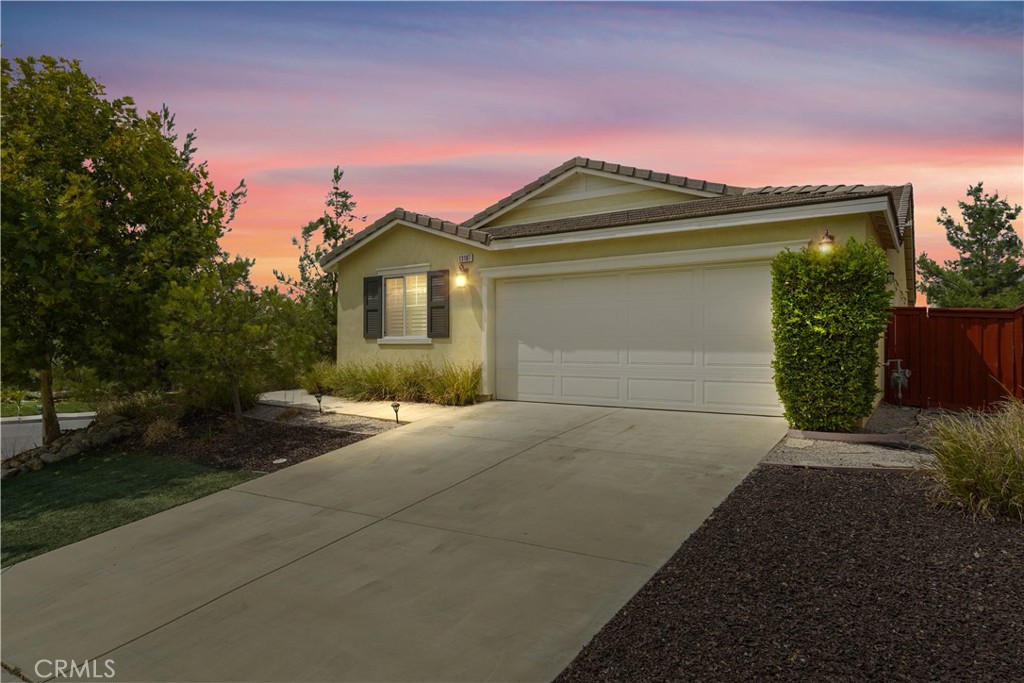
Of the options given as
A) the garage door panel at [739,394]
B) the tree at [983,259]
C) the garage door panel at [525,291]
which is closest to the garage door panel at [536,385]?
the garage door panel at [525,291]

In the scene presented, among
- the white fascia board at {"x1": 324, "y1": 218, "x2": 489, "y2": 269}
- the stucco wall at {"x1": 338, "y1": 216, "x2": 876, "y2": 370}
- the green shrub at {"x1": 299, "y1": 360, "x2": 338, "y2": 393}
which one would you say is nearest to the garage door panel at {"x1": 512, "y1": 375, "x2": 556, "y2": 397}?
the stucco wall at {"x1": 338, "y1": 216, "x2": 876, "y2": 370}

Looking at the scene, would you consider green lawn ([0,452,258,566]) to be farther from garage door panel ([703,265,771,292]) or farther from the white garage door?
garage door panel ([703,265,771,292])

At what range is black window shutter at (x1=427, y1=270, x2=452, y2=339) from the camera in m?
11.6

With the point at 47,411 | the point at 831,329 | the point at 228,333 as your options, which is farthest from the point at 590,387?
the point at 47,411

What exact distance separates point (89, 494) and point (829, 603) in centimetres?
718

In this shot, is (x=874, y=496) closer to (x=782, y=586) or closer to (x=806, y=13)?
(x=782, y=586)

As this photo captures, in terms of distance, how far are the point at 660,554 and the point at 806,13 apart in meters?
7.66

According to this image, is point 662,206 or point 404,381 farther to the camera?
point 404,381

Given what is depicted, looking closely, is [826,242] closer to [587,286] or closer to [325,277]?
[587,286]

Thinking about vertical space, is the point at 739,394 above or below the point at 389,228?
below

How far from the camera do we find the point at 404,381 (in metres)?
11.2

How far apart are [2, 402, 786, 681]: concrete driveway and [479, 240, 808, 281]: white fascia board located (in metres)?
3.07

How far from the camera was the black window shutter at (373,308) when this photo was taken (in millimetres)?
12609
